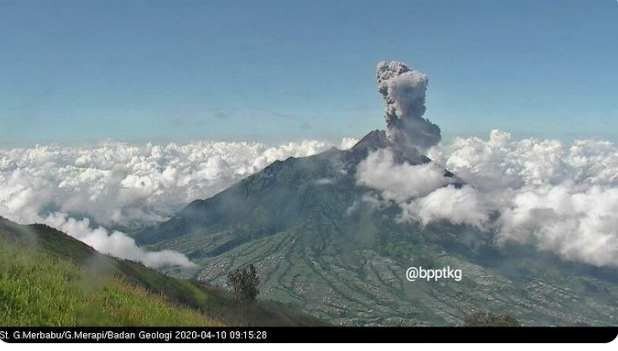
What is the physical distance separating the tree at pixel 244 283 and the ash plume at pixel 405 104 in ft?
20.8

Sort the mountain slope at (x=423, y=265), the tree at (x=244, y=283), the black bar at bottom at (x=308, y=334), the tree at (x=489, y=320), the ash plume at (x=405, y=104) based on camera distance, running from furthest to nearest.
Answer: the ash plume at (x=405, y=104) < the tree at (x=244, y=283) < the mountain slope at (x=423, y=265) < the tree at (x=489, y=320) < the black bar at bottom at (x=308, y=334)

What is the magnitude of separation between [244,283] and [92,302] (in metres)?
5.41

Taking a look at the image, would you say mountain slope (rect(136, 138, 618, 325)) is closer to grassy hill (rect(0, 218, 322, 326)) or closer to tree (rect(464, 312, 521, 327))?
tree (rect(464, 312, 521, 327))

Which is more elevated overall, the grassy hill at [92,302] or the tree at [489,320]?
the grassy hill at [92,302]

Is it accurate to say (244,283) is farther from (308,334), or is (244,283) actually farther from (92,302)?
(92,302)

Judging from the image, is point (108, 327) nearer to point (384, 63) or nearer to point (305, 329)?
point (305, 329)

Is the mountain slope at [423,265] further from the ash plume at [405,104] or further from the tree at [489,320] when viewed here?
the ash plume at [405,104]

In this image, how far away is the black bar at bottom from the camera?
8492mm

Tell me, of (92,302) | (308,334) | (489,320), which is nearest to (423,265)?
(489,320)

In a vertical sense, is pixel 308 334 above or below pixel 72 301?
below

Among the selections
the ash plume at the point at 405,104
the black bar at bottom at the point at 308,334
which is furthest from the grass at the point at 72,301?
the ash plume at the point at 405,104

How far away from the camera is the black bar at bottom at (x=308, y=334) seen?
849 cm

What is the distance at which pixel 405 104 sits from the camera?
69.3 ft

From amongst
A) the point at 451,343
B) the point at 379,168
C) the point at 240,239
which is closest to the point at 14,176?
the point at 451,343
